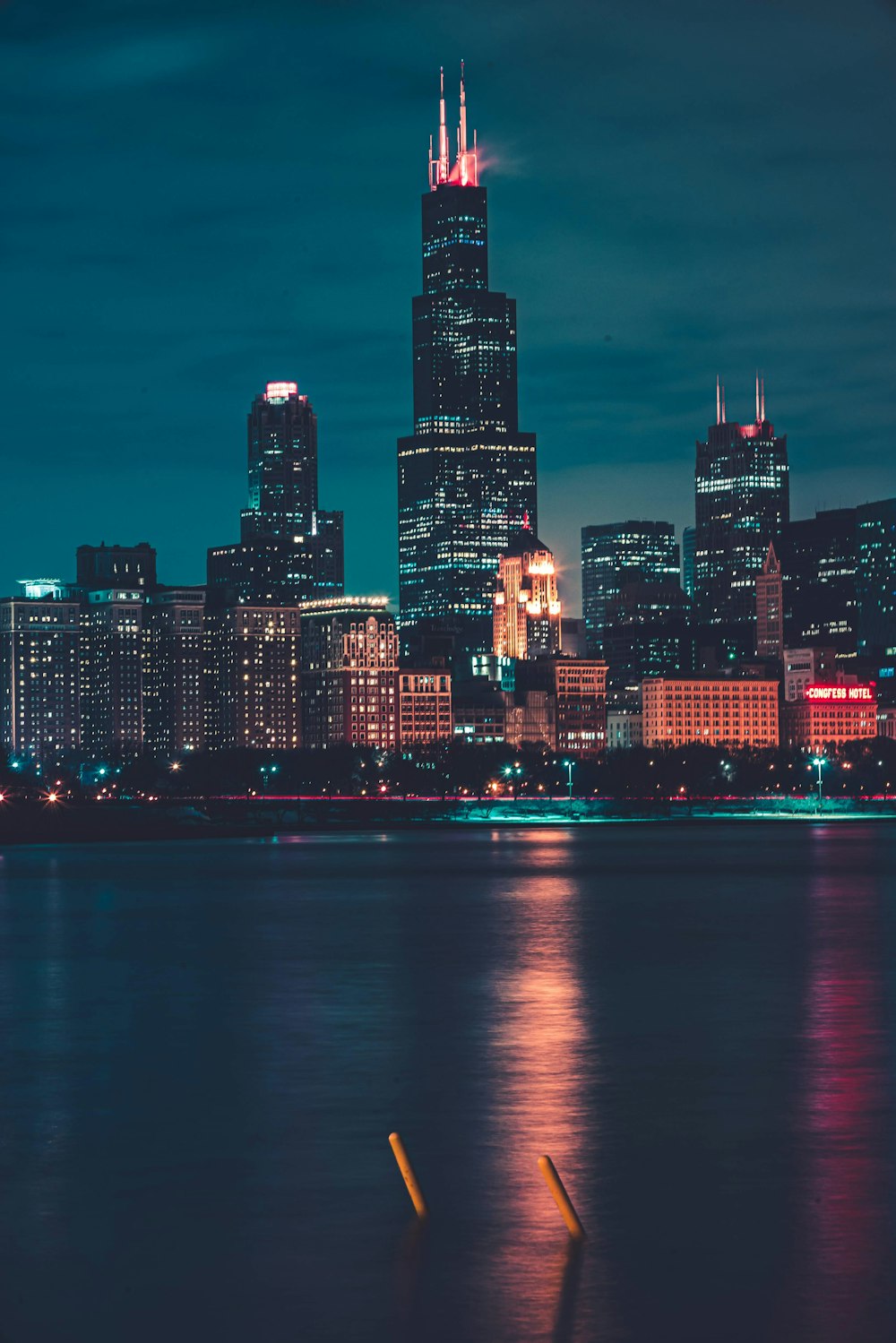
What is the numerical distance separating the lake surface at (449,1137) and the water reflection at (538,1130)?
0.06 meters

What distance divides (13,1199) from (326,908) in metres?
59.0

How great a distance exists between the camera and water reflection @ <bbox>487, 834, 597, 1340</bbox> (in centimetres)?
1777

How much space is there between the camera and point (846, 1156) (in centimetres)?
2428

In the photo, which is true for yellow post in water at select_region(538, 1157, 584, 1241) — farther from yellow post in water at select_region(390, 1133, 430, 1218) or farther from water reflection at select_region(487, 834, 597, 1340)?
yellow post in water at select_region(390, 1133, 430, 1218)

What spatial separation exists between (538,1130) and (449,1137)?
118 centimetres

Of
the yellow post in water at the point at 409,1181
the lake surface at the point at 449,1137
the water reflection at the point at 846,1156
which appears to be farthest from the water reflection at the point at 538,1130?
the water reflection at the point at 846,1156

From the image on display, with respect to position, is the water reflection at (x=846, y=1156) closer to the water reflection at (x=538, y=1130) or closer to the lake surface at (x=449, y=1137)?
the lake surface at (x=449, y=1137)

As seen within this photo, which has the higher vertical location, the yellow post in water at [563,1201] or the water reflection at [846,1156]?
Result: the yellow post in water at [563,1201]

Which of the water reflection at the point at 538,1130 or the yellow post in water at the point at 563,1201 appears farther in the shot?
the yellow post in water at the point at 563,1201

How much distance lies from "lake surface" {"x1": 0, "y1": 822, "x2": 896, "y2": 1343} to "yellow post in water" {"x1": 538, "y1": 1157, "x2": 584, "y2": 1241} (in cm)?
18

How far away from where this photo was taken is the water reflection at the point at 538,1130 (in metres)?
17.8

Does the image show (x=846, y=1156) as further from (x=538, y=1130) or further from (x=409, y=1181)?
(x=409, y=1181)

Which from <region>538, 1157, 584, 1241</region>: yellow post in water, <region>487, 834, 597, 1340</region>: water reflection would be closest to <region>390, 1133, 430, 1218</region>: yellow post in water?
<region>487, 834, 597, 1340</region>: water reflection

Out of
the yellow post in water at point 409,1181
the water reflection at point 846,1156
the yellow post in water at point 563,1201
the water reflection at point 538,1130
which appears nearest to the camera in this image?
the water reflection at point 846,1156
